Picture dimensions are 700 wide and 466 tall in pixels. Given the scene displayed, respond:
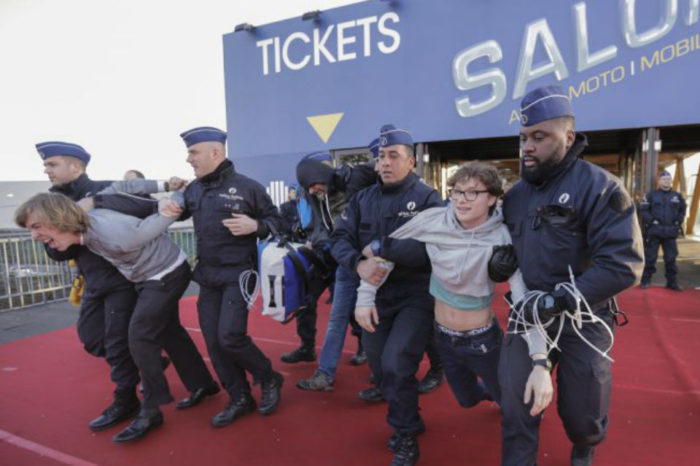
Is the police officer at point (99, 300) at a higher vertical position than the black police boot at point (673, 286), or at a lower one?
higher

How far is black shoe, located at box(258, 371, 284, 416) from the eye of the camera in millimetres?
3156

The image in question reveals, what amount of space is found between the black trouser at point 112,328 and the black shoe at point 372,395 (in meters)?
1.64

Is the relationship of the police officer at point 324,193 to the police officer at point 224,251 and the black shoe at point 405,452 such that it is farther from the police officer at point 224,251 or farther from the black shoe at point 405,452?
the black shoe at point 405,452

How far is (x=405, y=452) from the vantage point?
8.01ft

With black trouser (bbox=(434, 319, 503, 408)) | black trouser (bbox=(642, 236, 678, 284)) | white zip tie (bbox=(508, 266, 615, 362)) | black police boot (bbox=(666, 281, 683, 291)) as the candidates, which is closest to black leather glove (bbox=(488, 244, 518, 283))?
white zip tie (bbox=(508, 266, 615, 362))

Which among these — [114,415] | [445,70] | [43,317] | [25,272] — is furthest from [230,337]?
[445,70]

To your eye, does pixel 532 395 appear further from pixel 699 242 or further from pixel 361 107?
pixel 699 242

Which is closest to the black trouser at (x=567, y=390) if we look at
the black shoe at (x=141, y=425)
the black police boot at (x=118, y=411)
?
the black shoe at (x=141, y=425)

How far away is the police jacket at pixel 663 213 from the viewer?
7.12 meters

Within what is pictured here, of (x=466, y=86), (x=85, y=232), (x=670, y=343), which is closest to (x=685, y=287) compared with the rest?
(x=670, y=343)

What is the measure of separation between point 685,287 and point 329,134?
24.2 ft

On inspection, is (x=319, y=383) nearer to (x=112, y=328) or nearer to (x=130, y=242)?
(x=112, y=328)

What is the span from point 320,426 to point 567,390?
165 cm

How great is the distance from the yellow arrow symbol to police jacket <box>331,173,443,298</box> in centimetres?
748
